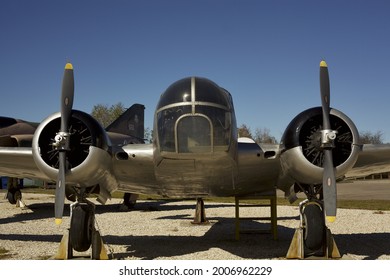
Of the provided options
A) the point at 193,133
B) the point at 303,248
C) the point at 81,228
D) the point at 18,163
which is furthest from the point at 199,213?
the point at 193,133

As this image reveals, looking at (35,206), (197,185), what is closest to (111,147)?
(197,185)

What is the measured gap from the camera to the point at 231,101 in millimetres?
7445

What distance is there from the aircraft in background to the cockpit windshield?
17mm

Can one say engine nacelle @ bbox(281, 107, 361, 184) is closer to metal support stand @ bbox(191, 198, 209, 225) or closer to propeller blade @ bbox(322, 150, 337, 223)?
propeller blade @ bbox(322, 150, 337, 223)

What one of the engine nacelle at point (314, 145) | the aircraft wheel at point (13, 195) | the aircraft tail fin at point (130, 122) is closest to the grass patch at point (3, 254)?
the engine nacelle at point (314, 145)

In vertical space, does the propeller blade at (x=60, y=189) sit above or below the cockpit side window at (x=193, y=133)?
below

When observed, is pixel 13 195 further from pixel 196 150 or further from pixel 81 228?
pixel 196 150

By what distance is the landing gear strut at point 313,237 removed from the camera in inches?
295

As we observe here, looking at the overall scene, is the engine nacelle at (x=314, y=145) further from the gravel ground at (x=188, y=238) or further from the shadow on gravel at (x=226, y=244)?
the shadow on gravel at (x=226, y=244)

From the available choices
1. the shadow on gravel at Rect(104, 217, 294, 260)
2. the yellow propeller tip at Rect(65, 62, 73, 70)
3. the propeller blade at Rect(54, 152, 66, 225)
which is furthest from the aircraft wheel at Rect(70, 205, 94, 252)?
the yellow propeller tip at Rect(65, 62, 73, 70)

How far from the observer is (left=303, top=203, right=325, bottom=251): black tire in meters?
7.48

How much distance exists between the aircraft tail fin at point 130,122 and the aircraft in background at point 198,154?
16.4 meters

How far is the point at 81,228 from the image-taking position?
7672mm

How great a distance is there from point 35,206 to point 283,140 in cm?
1881
